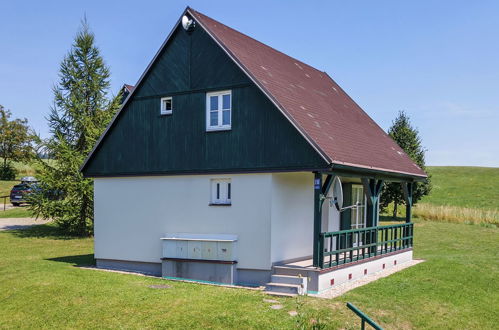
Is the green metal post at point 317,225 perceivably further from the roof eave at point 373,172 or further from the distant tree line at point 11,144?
the distant tree line at point 11,144

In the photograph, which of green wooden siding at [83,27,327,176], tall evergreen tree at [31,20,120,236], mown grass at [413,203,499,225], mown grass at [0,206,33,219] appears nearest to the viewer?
green wooden siding at [83,27,327,176]

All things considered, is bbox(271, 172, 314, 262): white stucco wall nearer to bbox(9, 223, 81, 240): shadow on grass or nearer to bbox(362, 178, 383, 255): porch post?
bbox(362, 178, 383, 255): porch post

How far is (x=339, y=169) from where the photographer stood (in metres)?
15.1

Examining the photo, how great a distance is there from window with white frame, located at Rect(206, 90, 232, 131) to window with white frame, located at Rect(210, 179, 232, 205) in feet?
5.29

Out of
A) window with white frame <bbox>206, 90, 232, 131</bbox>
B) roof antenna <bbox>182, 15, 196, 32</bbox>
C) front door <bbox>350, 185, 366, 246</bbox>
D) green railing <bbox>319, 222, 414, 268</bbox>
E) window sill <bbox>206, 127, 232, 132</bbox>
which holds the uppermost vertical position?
roof antenna <bbox>182, 15, 196, 32</bbox>

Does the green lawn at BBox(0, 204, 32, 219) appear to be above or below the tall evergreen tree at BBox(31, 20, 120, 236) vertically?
below

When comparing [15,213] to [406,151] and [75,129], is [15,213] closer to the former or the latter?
[75,129]

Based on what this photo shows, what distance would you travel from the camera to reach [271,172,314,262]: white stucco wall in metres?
15.5

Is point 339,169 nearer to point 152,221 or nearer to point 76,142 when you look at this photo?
point 152,221

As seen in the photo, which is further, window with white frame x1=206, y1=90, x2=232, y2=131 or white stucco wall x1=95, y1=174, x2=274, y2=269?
window with white frame x1=206, y1=90, x2=232, y2=131

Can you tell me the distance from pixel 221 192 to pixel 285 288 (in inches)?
154

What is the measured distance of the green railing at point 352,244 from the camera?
14.8 m

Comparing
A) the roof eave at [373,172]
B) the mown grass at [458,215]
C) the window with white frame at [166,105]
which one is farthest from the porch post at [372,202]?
the mown grass at [458,215]

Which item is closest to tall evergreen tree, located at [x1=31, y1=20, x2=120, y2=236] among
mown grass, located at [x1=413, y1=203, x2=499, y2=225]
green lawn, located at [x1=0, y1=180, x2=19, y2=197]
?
green lawn, located at [x1=0, y1=180, x2=19, y2=197]
